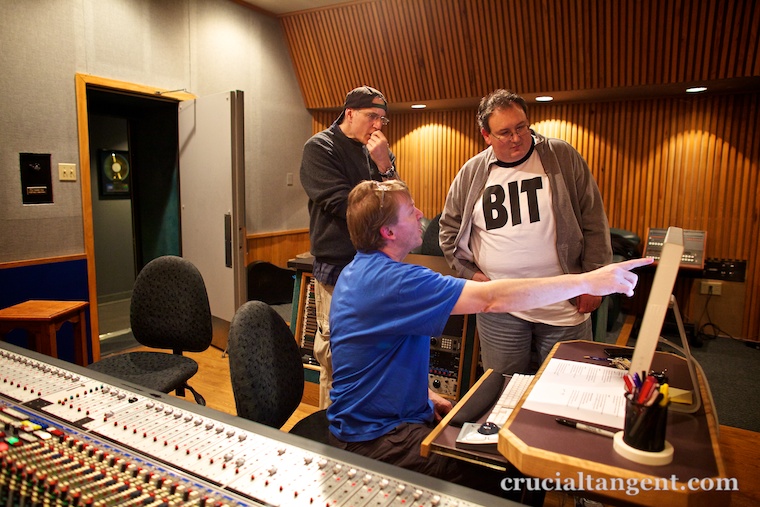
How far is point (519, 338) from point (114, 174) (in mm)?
5510

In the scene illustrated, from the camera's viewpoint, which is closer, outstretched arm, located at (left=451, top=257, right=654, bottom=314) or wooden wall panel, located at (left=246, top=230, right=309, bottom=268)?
outstretched arm, located at (left=451, top=257, right=654, bottom=314)

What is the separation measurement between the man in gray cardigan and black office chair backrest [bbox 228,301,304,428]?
89cm

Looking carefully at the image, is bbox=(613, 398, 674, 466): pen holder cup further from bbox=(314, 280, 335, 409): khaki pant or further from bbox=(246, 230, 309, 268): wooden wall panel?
bbox=(246, 230, 309, 268): wooden wall panel

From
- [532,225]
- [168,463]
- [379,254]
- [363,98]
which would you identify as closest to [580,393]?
[379,254]

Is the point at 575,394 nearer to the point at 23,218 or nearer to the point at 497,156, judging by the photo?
the point at 497,156

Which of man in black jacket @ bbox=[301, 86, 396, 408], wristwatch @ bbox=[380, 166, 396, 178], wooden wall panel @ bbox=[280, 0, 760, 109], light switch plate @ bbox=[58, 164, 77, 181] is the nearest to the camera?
man in black jacket @ bbox=[301, 86, 396, 408]

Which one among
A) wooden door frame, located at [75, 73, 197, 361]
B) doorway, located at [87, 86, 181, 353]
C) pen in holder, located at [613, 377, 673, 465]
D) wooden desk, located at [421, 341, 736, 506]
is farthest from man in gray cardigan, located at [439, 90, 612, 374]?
doorway, located at [87, 86, 181, 353]

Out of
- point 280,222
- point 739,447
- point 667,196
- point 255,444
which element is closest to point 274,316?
point 255,444

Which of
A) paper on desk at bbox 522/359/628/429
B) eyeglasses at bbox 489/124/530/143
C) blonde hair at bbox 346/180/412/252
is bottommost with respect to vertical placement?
paper on desk at bbox 522/359/628/429

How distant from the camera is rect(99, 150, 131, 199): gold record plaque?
590cm

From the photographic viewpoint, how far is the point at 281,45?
5922 mm

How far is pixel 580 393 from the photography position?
142 cm

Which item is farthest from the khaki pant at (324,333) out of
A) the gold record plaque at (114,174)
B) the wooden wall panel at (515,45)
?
the gold record plaque at (114,174)

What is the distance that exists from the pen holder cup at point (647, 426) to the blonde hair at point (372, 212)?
0.83 meters
